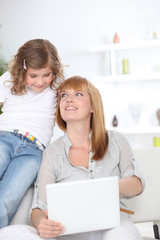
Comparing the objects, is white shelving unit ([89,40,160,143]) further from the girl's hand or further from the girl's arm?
the girl's hand

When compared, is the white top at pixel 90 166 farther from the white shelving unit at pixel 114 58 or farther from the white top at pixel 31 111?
the white shelving unit at pixel 114 58

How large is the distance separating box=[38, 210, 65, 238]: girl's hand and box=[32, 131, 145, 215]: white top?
0.24 metres

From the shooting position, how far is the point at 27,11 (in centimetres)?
459

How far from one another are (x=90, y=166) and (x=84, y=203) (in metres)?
0.40

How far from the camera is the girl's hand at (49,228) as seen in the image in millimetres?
1252

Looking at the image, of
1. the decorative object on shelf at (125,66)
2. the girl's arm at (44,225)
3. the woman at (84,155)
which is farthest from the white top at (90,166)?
the decorative object on shelf at (125,66)

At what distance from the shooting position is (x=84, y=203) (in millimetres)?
1254

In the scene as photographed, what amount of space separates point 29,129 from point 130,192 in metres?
0.70

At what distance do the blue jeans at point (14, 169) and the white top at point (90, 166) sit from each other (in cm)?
8

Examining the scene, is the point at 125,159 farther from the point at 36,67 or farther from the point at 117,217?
the point at 36,67

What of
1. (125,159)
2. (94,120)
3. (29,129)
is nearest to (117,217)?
(125,159)

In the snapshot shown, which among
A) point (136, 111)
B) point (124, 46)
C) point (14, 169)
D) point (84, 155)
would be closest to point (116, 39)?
point (124, 46)

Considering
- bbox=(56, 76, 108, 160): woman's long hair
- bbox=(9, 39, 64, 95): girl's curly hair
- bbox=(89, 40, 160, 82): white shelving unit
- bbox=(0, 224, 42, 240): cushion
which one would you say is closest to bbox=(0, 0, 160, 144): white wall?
bbox=(89, 40, 160, 82): white shelving unit

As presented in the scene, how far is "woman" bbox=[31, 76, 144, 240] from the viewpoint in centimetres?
149
